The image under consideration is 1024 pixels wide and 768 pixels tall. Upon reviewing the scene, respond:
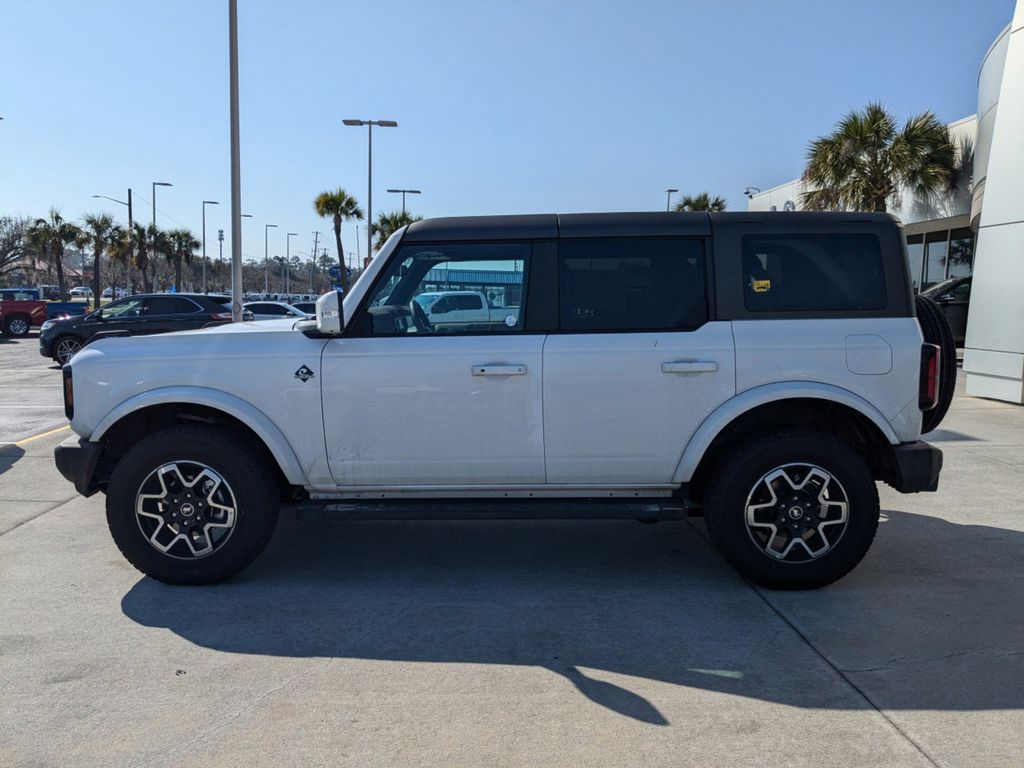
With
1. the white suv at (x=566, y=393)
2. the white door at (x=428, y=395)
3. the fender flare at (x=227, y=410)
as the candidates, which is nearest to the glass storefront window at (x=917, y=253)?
the white suv at (x=566, y=393)

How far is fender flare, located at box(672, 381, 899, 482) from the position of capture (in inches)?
187

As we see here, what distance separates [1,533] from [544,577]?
3.68 m

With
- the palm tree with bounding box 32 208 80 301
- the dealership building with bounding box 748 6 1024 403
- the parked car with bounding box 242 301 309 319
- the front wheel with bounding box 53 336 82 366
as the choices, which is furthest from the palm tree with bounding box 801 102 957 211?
the palm tree with bounding box 32 208 80 301

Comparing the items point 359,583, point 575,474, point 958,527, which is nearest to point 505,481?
point 575,474

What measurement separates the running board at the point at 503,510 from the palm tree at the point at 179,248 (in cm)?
6205

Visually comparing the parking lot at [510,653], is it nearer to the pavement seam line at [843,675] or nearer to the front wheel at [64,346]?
the pavement seam line at [843,675]

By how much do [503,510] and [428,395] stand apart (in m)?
0.73

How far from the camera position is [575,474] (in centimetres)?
487

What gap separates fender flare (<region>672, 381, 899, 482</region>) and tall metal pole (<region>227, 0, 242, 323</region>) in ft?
42.0

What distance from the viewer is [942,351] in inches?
198

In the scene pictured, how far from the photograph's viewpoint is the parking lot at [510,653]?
330 centimetres

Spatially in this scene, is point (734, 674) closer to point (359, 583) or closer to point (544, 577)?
point (544, 577)

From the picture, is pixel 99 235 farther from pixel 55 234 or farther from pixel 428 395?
pixel 428 395

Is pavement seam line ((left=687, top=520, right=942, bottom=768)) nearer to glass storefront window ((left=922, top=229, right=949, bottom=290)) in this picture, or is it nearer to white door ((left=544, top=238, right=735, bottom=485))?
white door ((left=544, top=238, right=735, bottom=485))
